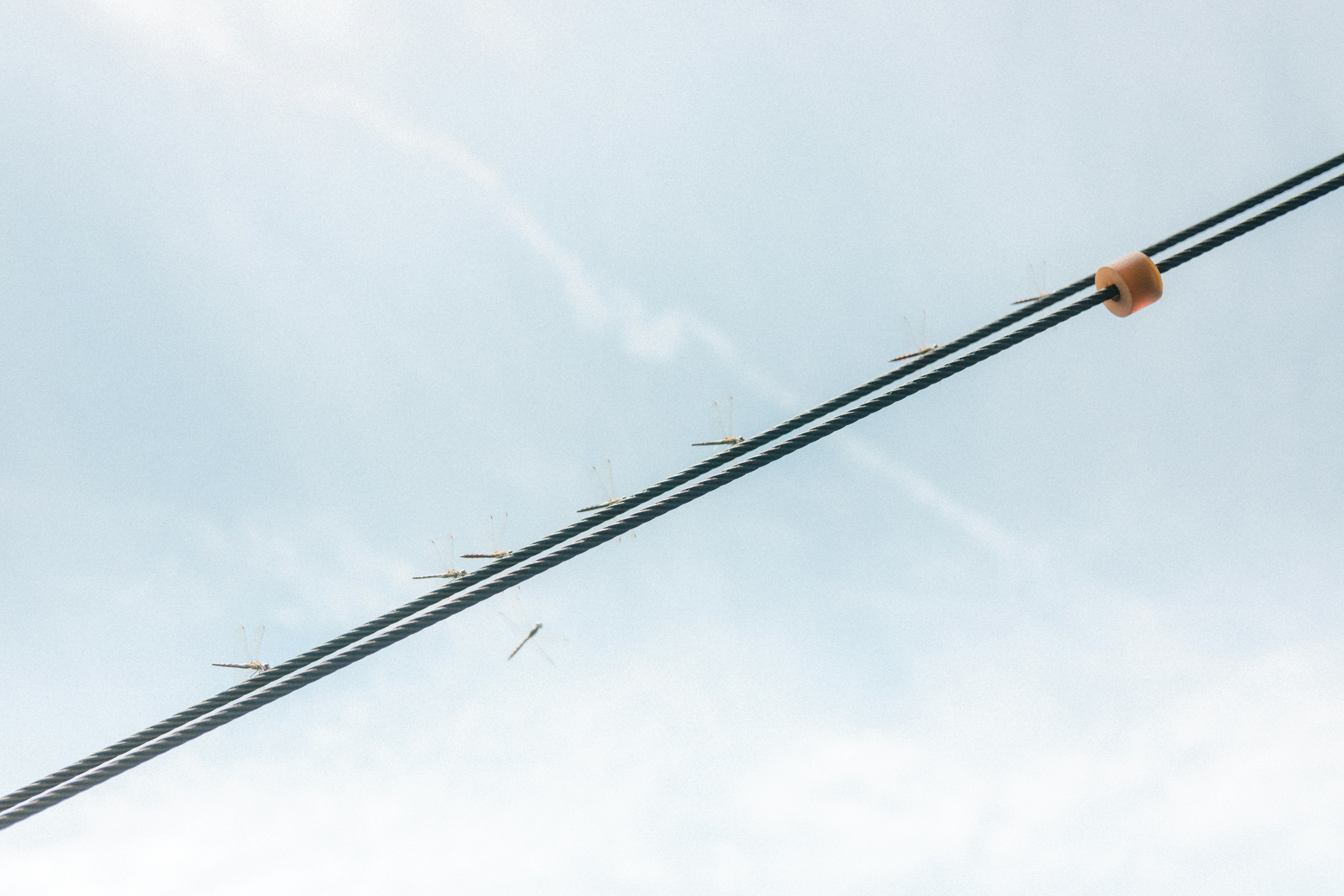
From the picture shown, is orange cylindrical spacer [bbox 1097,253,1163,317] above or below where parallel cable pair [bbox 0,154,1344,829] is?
above

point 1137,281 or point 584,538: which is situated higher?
point 1137,281

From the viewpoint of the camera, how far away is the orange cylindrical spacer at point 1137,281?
334 inches

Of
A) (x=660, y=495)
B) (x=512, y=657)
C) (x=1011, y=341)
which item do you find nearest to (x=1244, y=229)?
(x=1011, y=341)

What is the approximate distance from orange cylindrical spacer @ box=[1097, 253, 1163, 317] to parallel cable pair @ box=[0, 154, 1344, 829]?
20cm

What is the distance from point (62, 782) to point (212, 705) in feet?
5.16

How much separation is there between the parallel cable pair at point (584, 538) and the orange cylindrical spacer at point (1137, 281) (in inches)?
7.8

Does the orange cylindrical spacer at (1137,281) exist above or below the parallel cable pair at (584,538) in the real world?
above

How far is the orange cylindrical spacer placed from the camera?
27.8 feet

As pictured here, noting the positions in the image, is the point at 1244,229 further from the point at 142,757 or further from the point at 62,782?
the point at 62,782

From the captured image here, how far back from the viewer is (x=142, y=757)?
7.18 meters

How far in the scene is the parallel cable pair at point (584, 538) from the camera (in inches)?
280

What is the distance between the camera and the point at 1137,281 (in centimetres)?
849

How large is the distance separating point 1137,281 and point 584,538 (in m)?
7.45

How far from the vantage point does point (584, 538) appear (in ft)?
25.7
